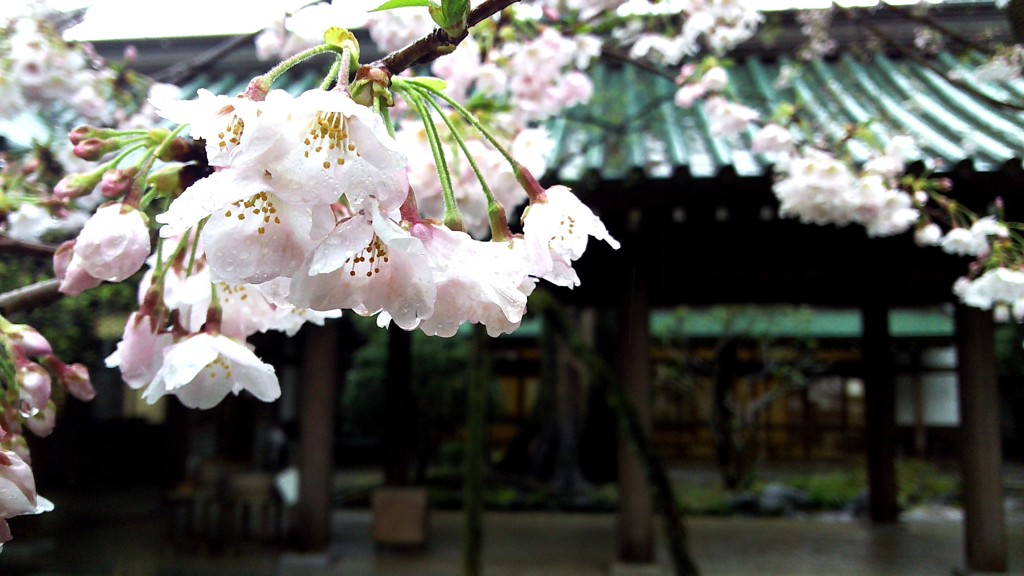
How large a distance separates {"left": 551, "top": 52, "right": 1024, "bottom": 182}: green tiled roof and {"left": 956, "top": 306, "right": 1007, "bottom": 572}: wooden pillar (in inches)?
50.5

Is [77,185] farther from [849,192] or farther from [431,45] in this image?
[849,192]

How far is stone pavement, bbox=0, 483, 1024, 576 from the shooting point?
13.4ft

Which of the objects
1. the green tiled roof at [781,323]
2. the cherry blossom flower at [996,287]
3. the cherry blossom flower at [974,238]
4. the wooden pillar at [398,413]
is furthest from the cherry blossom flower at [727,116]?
the green tiled roof at [781,323]

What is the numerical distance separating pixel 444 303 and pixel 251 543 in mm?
5541

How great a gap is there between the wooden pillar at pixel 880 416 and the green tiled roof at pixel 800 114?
8.51ft

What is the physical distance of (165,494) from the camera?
215 inches

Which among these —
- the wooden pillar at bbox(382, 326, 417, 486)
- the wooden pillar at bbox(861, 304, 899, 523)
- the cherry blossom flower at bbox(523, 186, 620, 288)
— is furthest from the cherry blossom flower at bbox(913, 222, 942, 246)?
the wooden pillar at bbox(861, 304, 899, 523)

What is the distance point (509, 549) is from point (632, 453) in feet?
6.13

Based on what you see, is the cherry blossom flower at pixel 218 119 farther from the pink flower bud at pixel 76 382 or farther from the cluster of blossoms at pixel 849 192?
the cluster of blossoms at pixel 849 192

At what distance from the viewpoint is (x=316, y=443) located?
5.00 meters

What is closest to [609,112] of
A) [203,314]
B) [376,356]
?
[203,314]

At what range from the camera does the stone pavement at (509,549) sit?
4082 mm

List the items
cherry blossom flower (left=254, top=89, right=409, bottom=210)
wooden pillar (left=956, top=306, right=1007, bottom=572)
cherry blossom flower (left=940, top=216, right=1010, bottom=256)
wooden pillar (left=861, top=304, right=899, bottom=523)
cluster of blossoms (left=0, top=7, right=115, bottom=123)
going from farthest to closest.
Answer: wooden pillar (left=861, top=304, right=899, bottom=523)
wooden pillar (left=956, top=306, right=1007, bottom=572)
cluster of blossoms (left=0, top=7, right=115, bottom=123)
cherry blossom flower (left=940, top=216, right=1010, bottom=256)
cherry blossom flower (left=254, top=89, right=409, bottom=210)

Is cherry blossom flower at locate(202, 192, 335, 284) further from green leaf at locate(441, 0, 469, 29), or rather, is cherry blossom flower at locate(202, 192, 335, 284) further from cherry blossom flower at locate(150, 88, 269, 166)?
green leaf at locate(441, 0, 469, 29)
